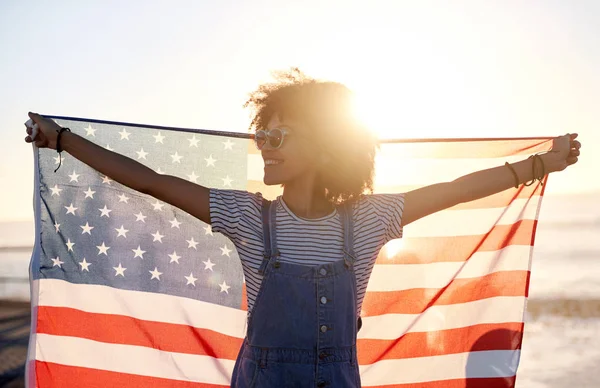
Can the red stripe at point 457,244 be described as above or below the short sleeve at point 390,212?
below

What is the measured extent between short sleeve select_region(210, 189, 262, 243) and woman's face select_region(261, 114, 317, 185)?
0.55 feet

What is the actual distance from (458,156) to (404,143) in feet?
1.22

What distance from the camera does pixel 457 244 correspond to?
4480mm

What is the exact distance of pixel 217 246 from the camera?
4293 millimetres

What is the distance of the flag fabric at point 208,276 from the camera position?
4121mm

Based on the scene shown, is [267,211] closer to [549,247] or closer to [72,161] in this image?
[72,161]

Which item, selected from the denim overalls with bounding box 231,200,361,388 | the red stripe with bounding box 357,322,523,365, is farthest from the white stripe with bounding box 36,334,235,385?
the denim overalls with bounding box 231,200,361,388

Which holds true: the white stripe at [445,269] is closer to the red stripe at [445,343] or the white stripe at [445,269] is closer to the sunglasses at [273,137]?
the red stripe at [445,343]

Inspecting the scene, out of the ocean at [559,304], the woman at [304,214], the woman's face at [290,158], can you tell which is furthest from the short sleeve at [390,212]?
the ocean at [559,304]

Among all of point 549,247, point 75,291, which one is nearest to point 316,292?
point 75,291

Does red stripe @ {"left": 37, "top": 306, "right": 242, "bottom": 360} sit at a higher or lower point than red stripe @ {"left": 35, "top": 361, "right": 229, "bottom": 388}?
higher

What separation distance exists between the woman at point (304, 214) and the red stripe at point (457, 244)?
1.13m

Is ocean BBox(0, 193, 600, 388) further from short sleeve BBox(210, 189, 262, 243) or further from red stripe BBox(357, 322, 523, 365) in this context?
short sleeve BBox(210, 189, 262, 243)

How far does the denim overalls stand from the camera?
2760 mm
